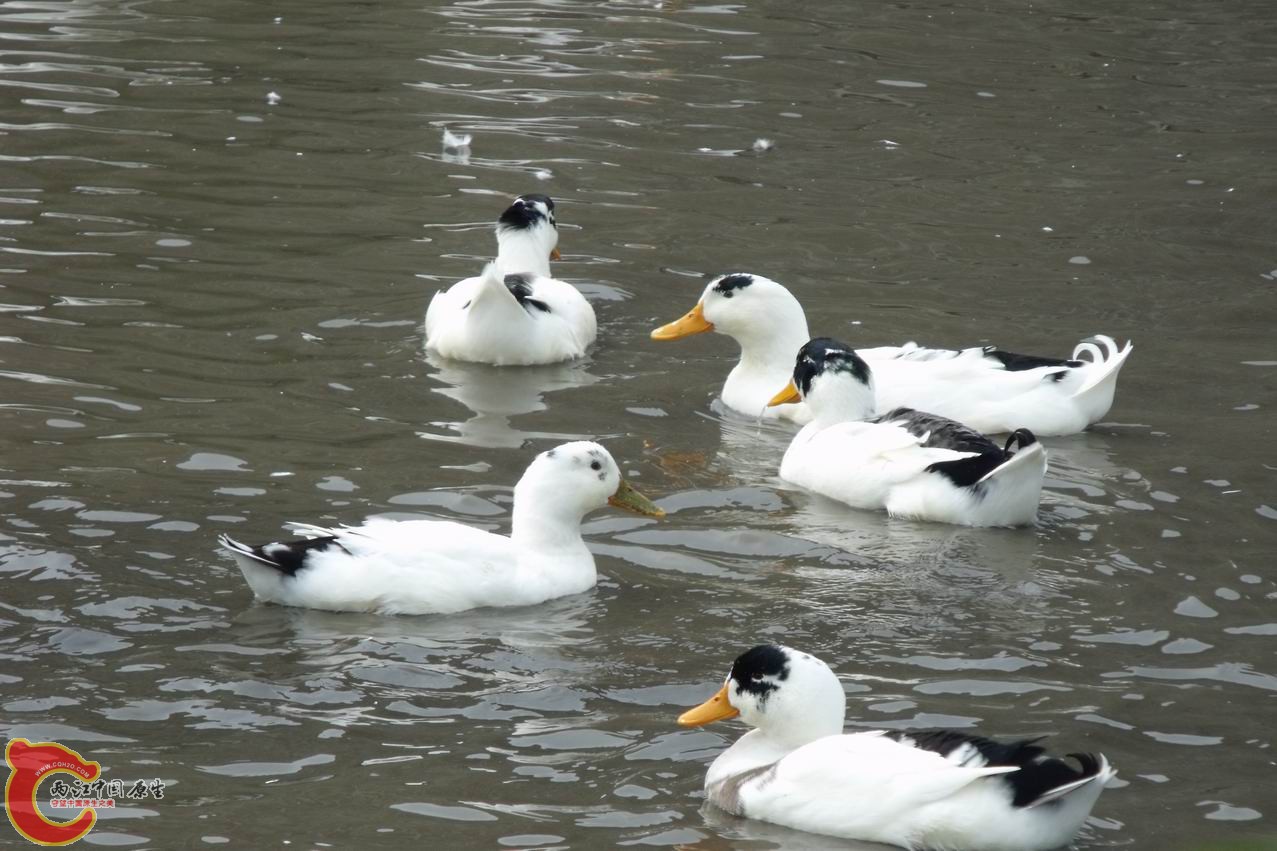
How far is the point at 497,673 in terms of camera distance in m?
A: 6.55

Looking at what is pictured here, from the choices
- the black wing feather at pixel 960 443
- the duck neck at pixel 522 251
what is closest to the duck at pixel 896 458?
the black wing feather at pixel 960 443

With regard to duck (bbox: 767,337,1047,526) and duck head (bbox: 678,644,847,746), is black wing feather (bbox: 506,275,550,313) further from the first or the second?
duck head (bbox: 678,644,847,746)

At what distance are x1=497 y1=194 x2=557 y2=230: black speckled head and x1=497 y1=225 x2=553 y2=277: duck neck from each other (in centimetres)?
4

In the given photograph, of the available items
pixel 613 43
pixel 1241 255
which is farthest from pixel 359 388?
pixel 613 43

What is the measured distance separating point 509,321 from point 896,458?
9.36ft

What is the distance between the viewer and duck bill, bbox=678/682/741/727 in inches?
236

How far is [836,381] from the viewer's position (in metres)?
9.27

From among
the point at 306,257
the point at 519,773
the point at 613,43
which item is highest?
the point at 613,43

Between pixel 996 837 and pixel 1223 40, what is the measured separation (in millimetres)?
16418

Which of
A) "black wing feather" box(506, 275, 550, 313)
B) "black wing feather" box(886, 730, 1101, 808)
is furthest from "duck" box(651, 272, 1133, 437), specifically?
"black wing feather" box(886, 730, 1101, 808)

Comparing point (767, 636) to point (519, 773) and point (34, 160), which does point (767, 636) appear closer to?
point (519, 773)

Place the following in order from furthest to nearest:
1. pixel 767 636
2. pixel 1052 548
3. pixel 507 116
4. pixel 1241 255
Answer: pixel 507 116 → pixel 1241 255 → pixel 1052 548 → pixel 767 636

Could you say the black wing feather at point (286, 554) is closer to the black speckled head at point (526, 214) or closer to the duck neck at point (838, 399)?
the duck neck at point (838, 399)

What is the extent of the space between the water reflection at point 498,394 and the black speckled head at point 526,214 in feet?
3.80
